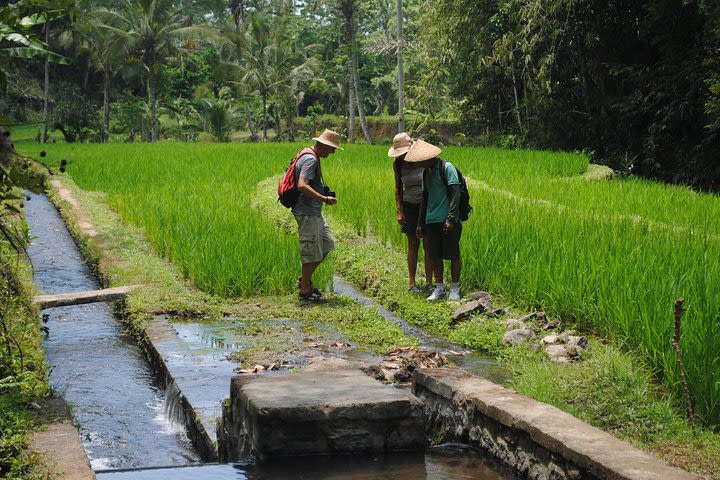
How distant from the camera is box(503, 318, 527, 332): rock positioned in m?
6.43

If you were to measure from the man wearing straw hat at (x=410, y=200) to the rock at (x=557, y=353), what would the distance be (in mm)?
2210

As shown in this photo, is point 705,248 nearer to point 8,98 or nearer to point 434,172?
point 434,172

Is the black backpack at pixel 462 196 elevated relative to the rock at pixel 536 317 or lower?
elevated

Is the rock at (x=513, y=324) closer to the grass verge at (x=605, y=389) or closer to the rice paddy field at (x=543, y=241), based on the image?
the grass verge at (x=605, y=389)

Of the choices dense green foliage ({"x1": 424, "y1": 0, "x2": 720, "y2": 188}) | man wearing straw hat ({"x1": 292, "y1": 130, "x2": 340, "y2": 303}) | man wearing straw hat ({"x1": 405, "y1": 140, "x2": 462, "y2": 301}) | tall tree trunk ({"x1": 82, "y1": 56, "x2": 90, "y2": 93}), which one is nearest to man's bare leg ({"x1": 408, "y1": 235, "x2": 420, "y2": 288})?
man wearing straw hat ({"x1": 405, "y1": 140, "x2": 462, "y2": 301})

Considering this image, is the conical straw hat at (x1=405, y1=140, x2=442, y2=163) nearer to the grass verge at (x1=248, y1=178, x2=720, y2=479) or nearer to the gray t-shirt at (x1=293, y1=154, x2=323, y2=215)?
the gray t-shirt at (x1=293, y1=154, x2=323, y2=215)

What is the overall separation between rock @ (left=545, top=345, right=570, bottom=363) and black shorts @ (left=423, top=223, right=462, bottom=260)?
1.90m

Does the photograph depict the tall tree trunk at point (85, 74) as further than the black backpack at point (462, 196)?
Yes

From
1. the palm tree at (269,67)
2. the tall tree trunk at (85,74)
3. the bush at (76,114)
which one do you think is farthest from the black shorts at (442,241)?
the tall tree trunk at (85,74)

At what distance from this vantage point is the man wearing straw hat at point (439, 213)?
741 cm

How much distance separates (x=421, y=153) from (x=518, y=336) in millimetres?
1894

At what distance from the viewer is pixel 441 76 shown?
2680 centimetres

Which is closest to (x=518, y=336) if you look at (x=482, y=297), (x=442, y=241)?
(x=482, y=297)

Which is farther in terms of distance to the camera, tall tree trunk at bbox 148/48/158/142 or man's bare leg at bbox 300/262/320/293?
tall tree trunk at bbox 148/48/158/142
